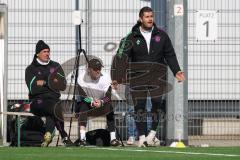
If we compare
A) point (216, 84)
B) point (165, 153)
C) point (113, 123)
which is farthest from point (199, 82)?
point (165, 153)

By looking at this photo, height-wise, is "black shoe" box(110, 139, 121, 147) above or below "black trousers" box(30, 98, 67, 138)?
below

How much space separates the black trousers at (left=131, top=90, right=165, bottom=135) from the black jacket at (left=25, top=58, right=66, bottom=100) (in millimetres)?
1432

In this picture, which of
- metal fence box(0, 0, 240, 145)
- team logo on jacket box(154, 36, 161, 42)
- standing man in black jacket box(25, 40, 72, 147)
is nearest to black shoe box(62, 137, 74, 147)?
standing man in black jacket box(25, 40, 72, 147)

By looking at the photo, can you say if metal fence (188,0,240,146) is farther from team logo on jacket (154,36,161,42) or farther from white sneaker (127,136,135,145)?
team logo on jacket (154,36,161,42)

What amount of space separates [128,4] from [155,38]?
A: 144 inches

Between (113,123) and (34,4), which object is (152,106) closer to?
(113,123)

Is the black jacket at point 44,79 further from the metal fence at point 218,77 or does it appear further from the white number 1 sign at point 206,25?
the metal fence at point 218,77

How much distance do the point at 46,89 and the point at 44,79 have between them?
16cm

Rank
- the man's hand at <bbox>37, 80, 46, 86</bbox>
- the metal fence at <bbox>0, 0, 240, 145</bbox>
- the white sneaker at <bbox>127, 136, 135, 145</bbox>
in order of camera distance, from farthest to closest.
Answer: the metal fence at <bbox>0, 0, 240, 145</bbox> → the white sneaker at <bbox>127, 136, 135, 145</bbox> → the man's hand at <bbox>37, 80, 46, 86</bbox>

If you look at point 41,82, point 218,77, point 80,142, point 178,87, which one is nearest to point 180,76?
point 178,87

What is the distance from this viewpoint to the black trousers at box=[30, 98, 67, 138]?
601 inches

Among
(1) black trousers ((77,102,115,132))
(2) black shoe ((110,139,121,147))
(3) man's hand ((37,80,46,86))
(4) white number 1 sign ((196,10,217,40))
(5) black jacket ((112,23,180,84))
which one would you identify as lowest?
(2) black shoe ((110,139,121,147))

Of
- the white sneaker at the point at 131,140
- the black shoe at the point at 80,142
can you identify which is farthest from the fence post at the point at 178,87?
the black shoe at the point at 80,142

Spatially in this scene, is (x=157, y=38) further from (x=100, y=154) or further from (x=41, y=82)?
(x=100, y=154)
